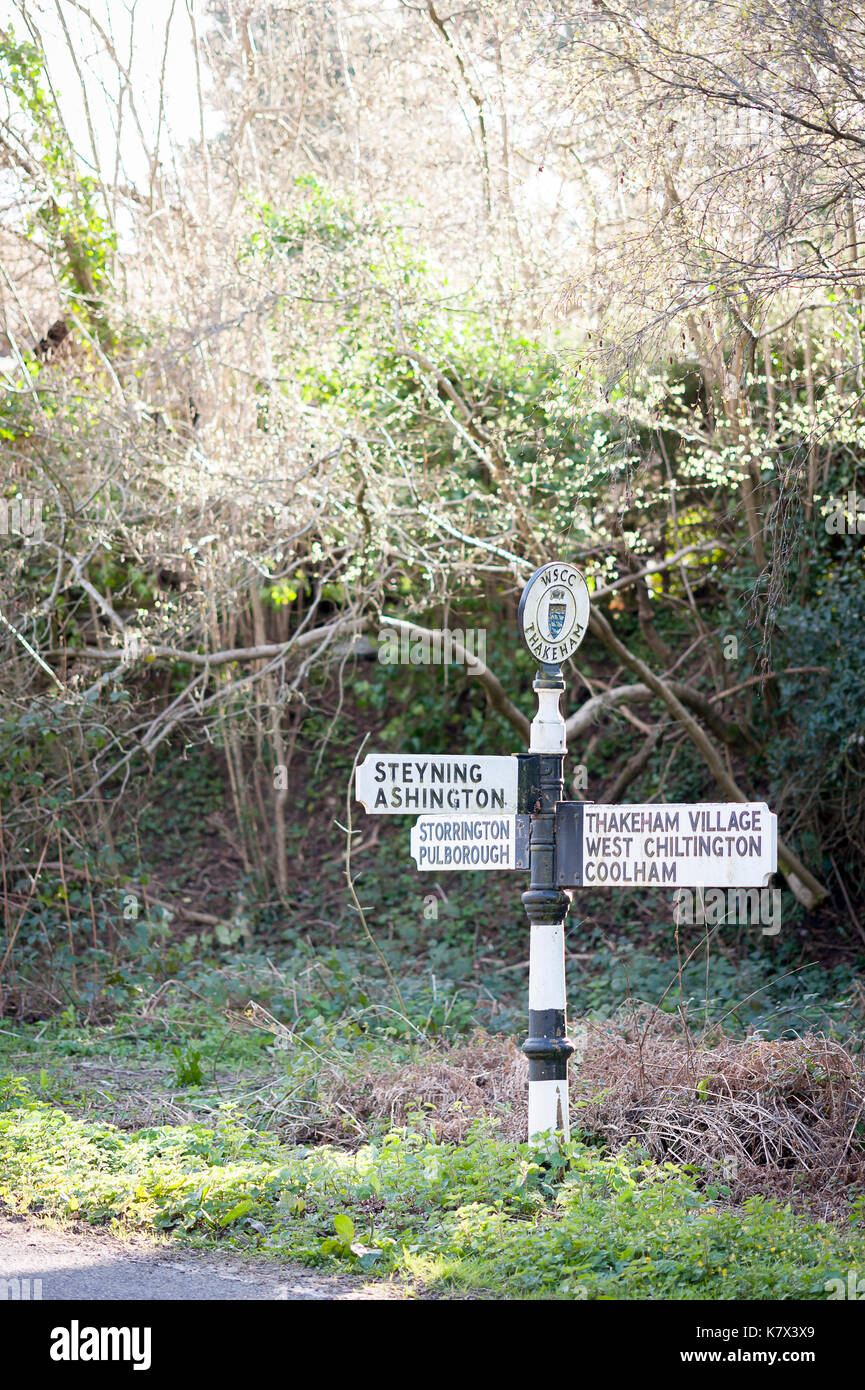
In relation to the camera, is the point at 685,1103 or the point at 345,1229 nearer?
the point at 345,1229

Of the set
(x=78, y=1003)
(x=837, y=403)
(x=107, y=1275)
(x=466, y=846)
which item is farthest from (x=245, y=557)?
(x=107, y=1275)

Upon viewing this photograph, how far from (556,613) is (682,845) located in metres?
1.14

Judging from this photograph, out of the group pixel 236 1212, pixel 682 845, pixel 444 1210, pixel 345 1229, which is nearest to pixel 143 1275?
pixel 236 1212

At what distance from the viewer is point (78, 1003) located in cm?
1080

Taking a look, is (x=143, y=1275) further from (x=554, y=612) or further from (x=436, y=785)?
(x=554, y=612)

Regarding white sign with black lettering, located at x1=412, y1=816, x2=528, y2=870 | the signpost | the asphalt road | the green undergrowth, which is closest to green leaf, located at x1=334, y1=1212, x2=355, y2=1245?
the green undergrowth

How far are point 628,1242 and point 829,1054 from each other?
7.68 feet

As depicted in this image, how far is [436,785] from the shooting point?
543 cm

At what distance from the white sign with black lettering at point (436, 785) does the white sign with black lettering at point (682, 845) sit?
1.31ft

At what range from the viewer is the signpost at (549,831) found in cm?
525

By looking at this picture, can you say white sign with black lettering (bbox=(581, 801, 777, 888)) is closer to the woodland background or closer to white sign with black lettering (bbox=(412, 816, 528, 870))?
white sign with black lettering (bbox=(412, 816, 528, 870))

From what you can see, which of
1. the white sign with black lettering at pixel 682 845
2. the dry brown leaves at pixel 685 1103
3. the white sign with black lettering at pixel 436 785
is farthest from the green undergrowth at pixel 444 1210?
the white sign with black lettering at pixel 436 785

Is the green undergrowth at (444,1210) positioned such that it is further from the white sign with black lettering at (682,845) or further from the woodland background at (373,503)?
the woodland background at (373,503)

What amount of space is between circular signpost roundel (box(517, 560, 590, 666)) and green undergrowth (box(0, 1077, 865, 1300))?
6.84 ft
